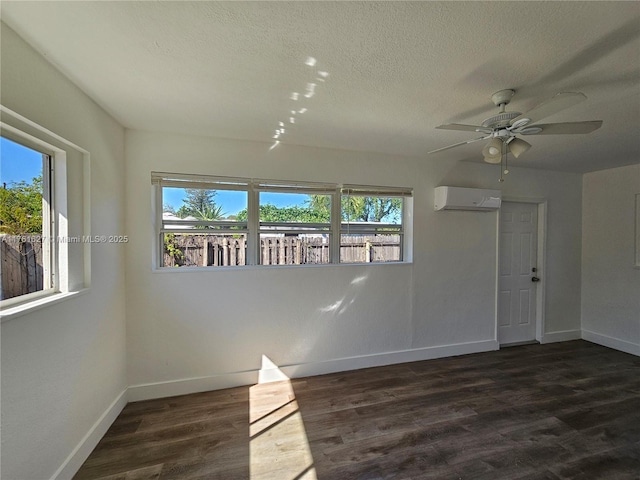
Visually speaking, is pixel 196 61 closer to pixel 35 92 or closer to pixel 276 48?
pixel 276 48

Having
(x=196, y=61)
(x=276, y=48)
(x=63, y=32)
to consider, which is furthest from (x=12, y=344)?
(x=276, y=48)

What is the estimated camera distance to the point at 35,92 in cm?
141

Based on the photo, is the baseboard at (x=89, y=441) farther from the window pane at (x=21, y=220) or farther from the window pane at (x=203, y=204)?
the window pane at (x=203, y=204)

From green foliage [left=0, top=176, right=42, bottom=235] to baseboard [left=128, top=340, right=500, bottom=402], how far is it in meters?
1.75

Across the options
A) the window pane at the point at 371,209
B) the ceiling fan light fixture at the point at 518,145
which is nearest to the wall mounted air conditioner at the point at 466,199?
the window pane at the point at 371,209

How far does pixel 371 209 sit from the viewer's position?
3.28 meters

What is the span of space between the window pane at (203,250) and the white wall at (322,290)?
0.47 ft

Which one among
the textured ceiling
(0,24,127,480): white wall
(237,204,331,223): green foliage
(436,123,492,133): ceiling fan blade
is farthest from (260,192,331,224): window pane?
(436,123,492,133): ceiling fan blade

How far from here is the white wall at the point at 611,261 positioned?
140 inches

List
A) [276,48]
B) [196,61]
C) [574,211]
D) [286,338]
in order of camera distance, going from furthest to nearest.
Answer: [574,211], [286,338], [196,61], [276,48]

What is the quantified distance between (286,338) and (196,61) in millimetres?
2480

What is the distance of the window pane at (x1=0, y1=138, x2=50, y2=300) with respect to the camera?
133cm

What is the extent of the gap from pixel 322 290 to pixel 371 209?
1122mm

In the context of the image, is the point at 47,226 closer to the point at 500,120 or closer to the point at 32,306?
the point at 32,306
